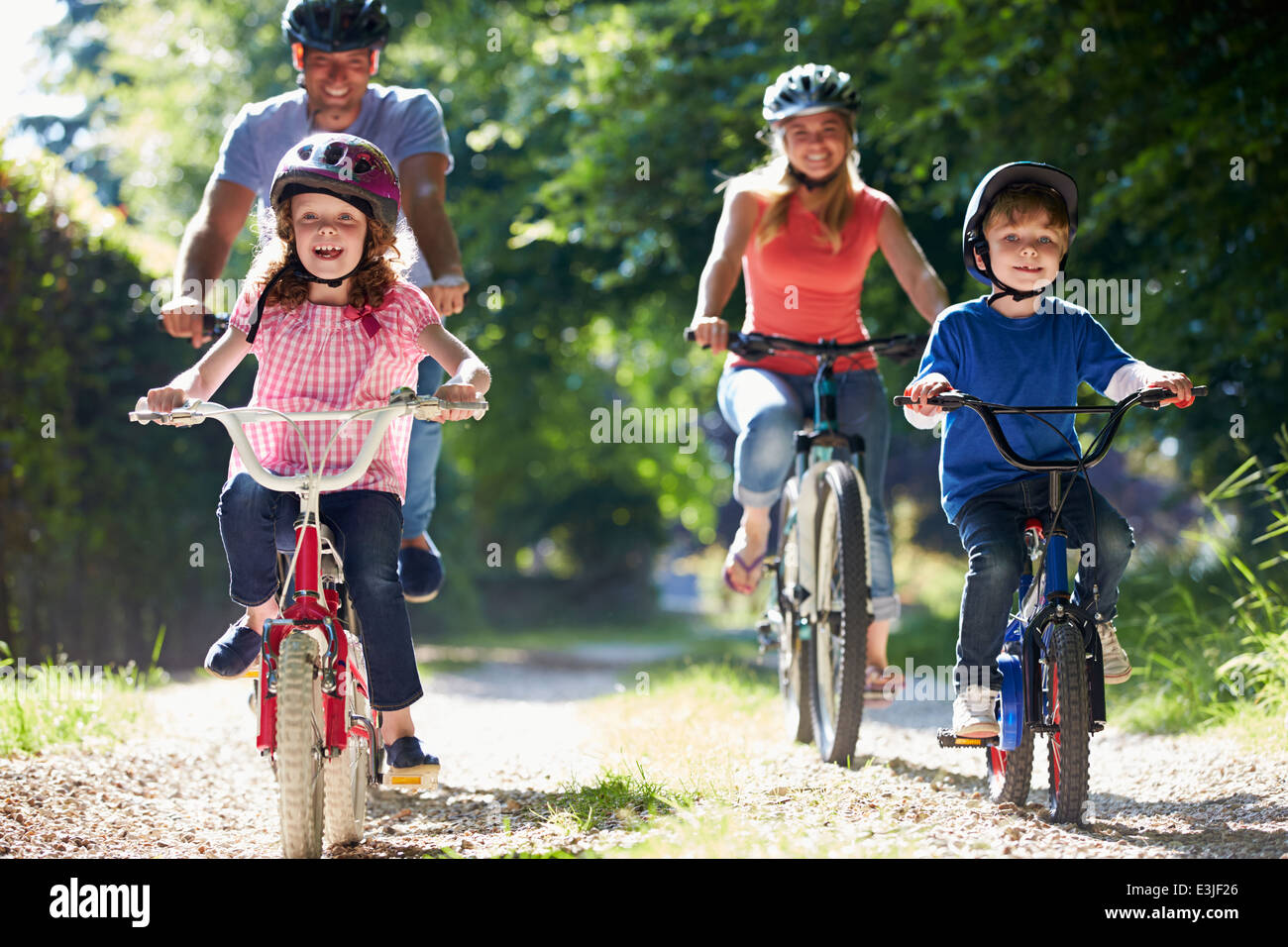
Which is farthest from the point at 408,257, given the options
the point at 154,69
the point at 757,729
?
the point at 154,69

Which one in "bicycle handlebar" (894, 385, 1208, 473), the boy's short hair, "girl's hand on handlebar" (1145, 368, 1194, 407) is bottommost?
"bicycle handlebar" (894, 385, 1208, 473)

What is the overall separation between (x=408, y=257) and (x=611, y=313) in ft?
29.2

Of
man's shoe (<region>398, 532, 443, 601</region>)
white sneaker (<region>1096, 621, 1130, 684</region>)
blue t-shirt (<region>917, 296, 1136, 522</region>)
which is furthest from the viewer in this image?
man's shoe (<region>398, 532, 443, 601</region>)

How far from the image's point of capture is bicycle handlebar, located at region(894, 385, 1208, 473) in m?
3.59

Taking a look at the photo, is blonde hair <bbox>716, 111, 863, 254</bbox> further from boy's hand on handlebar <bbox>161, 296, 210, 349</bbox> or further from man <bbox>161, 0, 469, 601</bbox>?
boy's hand on handlebar <bbox>161, 296, 210, 349</bbox>

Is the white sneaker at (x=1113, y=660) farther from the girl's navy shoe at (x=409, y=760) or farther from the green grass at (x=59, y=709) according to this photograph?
the green grass at (x=59, y=709)

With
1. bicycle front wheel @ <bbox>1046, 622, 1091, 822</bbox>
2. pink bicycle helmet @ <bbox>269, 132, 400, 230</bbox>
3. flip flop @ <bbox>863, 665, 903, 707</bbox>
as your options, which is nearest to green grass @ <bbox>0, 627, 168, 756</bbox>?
pink bicycle helmet @ <bbox>269, 132, 400, 230</bbox>

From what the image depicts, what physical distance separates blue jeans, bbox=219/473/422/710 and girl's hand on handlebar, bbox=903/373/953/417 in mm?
1403

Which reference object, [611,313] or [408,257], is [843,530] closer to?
[408,257]

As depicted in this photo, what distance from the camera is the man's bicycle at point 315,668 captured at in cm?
332

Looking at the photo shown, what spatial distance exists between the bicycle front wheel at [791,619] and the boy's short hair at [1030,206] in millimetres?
1502

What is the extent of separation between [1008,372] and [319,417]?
1.86 metres

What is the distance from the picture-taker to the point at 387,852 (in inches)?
148

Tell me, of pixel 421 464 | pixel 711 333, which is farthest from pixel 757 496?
pixel 421 464
